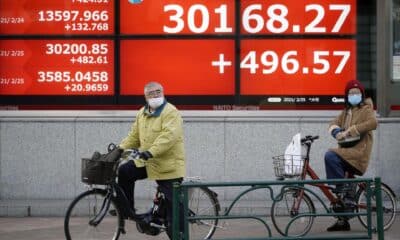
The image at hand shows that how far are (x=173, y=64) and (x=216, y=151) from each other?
1.29 metres

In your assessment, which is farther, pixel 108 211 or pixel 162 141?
pixel 108 211

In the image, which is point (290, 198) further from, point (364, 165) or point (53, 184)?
point (53, 184)

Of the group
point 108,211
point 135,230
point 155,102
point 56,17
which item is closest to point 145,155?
point 155,102

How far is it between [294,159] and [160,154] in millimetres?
1889

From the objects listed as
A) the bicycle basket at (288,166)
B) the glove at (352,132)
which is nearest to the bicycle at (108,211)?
the bicycle basket at (288,166)

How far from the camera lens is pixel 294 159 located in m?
10.2

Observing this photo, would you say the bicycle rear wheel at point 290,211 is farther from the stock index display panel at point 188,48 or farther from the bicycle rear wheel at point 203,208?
the stock index display panel at point 188,48

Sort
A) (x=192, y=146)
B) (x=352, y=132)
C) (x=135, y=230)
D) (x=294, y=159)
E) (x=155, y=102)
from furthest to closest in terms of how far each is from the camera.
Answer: (x=192, y=146)
(x=135, y=230)
(x=352, y=132)
(x=294, y=159)
(x=155, y=102)

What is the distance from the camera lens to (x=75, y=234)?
361 inches

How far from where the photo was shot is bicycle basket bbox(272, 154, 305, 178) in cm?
1014

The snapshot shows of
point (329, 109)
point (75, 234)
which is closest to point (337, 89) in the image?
point (329, 109)

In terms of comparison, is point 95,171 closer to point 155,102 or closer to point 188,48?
point 155,102

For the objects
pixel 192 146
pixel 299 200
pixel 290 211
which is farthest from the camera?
pixel 192 146

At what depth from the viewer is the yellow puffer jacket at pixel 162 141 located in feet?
29.2
